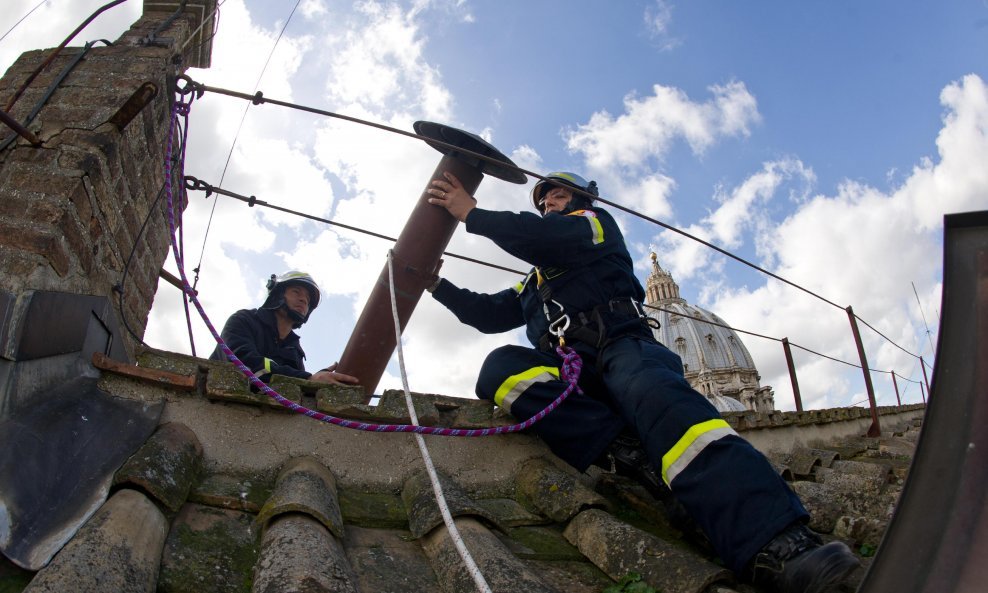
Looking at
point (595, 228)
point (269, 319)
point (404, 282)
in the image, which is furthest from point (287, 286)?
point (595, 228)

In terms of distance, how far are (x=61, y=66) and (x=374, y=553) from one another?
8.88 feet

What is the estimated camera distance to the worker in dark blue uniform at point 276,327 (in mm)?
4352

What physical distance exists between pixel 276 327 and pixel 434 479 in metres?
3.57

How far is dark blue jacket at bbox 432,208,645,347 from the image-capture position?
2.94 metres

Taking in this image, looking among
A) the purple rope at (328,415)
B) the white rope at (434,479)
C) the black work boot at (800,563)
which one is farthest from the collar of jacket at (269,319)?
the black work boot at (800,563)

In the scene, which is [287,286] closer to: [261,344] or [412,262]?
[261,344]

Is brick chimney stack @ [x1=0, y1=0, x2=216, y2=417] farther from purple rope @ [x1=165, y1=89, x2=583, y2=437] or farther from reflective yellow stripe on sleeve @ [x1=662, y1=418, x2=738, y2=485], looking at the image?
reflective yellow stripe on sleeve @ [x1=662, y1=418, x2=738, y2=485]

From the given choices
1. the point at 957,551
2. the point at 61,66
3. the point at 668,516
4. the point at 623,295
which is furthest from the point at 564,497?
the point at 61,66

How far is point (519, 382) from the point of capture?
9.20 feet

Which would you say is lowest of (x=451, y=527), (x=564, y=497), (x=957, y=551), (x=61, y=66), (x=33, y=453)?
(x=957, y=551)

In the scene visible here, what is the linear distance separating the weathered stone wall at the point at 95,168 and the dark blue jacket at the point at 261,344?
3.08 ft

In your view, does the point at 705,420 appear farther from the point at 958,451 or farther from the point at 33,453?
the point at 33,453

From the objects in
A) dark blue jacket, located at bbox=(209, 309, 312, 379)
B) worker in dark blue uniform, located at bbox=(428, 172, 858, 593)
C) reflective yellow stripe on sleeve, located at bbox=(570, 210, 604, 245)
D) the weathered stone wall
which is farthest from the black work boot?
dark blue jacket, located at bbox=(209, 309, 312, 379)

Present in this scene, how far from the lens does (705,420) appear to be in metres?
2.22
